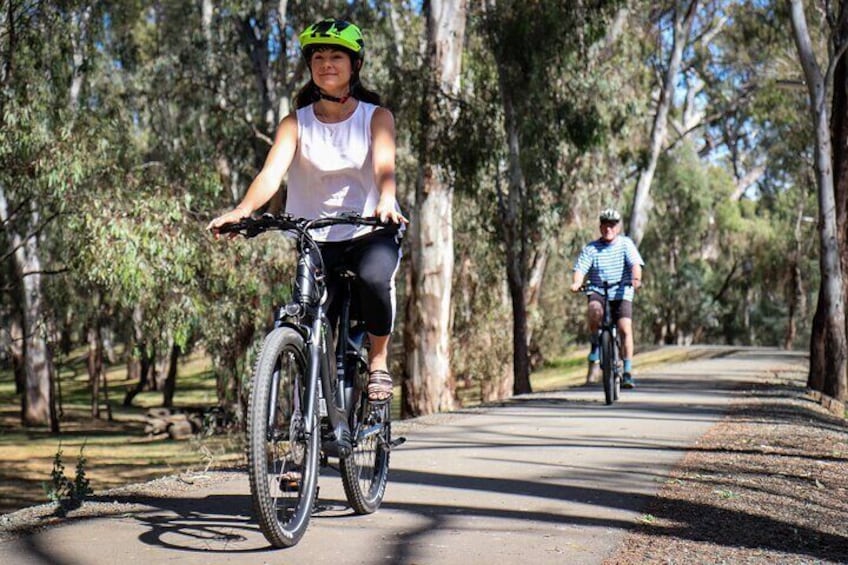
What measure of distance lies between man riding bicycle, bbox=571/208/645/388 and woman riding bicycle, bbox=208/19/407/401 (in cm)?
646

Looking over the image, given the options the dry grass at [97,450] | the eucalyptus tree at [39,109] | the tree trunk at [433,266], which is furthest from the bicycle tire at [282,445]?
the tree trunk at [433,266]

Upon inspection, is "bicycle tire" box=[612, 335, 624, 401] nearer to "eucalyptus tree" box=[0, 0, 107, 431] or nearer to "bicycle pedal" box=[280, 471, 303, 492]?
"bicycle pedal" box=[280, 471, 303, 492]

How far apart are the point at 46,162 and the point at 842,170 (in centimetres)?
1111

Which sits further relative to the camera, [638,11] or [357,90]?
[638,11]

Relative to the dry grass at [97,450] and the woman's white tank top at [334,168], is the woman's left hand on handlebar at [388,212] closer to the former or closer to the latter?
the woman's white tank top at [334,168]

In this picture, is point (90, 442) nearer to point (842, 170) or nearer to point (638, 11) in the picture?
point (638, 11)

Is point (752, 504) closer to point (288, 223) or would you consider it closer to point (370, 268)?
point (370, 268)

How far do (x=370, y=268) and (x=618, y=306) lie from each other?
23.0ft

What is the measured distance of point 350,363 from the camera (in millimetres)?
4648

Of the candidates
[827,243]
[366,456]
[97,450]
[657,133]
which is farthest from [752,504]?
[97,450]

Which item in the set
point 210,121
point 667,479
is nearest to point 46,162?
point 210,121

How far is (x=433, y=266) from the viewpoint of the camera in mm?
20156

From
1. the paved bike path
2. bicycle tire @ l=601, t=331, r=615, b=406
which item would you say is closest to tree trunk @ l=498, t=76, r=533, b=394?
bicycle tire @ l=601, t=331, r=615, b=406

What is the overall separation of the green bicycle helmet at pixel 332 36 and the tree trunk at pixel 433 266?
15019 millimetres
